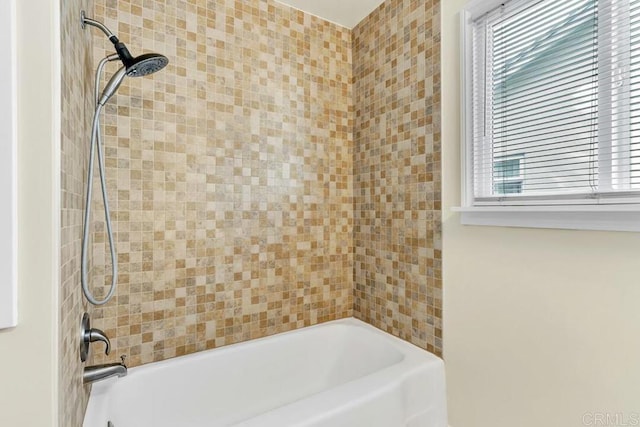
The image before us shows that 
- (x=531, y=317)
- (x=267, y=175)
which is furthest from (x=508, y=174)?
(x=267, y=175)

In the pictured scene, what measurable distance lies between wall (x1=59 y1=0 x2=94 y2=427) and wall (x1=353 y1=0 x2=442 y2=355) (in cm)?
144

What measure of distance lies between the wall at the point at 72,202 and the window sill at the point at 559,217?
139cm

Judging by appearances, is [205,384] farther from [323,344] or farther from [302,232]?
[302,232]

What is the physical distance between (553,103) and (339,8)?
1356mm

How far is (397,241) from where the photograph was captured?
1.83 metres

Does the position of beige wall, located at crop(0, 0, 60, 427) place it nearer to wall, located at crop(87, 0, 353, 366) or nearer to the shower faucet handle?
the shower faucet handle

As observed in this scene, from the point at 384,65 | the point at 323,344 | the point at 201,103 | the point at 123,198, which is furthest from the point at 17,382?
the point at 384,65

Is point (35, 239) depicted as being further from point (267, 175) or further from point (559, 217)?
point (559, 217)

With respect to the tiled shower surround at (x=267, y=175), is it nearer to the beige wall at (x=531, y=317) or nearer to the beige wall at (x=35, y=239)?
the beige wall at (x=531, y=317)

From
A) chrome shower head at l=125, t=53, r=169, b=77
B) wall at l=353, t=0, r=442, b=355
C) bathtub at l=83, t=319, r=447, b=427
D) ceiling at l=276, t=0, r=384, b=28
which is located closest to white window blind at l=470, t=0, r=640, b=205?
wall at l=353, t=0, r=442, b=355

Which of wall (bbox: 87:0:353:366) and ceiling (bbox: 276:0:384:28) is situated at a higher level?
ceiling (bbox: 276:0:384:28)

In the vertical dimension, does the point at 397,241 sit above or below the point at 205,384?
above

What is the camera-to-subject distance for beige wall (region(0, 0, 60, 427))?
697 mm

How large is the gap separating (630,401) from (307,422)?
3.24 ft
